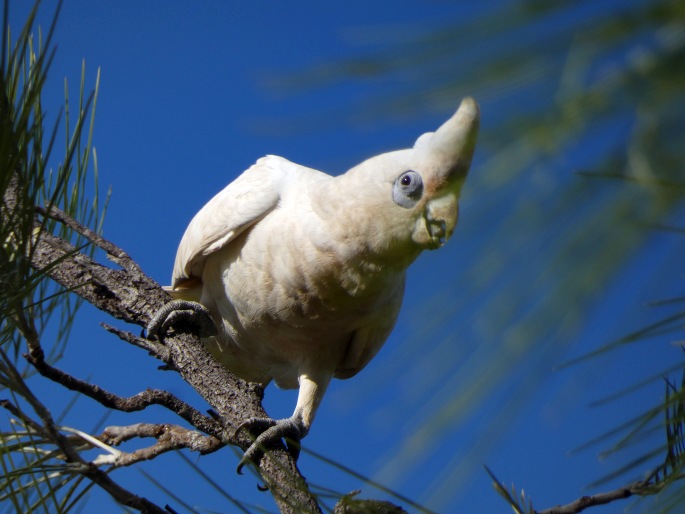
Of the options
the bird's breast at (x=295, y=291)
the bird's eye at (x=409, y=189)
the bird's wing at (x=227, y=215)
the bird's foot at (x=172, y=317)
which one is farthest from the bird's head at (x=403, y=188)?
the bird's foot at (x=172, y=317)

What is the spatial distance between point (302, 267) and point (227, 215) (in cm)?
34

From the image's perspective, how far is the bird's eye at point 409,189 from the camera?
6.66ft

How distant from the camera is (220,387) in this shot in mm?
1829

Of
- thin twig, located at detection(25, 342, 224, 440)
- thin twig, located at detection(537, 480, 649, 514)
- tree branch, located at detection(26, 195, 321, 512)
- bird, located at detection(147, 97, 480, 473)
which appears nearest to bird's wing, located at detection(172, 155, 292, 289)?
bird, located at detection(147, 97, 480, 473)

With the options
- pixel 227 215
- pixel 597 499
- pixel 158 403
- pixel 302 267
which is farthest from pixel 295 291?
pixel 597 499

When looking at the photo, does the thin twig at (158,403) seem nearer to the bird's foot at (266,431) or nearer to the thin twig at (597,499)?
the bird's foot at (266,431)

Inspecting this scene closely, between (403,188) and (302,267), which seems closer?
(403,188)

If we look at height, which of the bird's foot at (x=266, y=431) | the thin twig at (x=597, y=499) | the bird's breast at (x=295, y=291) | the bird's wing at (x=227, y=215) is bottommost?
the thin twig at (x=597, y=499)

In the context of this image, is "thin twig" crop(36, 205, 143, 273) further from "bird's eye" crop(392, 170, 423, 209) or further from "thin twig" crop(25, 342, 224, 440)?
"bird's eye" crop(392, 170, 423, 209)

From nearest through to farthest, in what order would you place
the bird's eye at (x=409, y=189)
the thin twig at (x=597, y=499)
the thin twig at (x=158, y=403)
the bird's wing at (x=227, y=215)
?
the thin twig at (x=597, y=499) < the thin twig at (x=158, y=403) < the bird's eye at (x=409, y=189) < the bird's wing at (x=227, y=215)

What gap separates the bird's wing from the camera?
243cm

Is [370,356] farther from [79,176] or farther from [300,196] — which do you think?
[79,176]

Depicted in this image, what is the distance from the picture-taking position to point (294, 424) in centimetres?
218

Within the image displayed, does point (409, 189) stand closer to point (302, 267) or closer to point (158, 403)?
point (302, 267)
